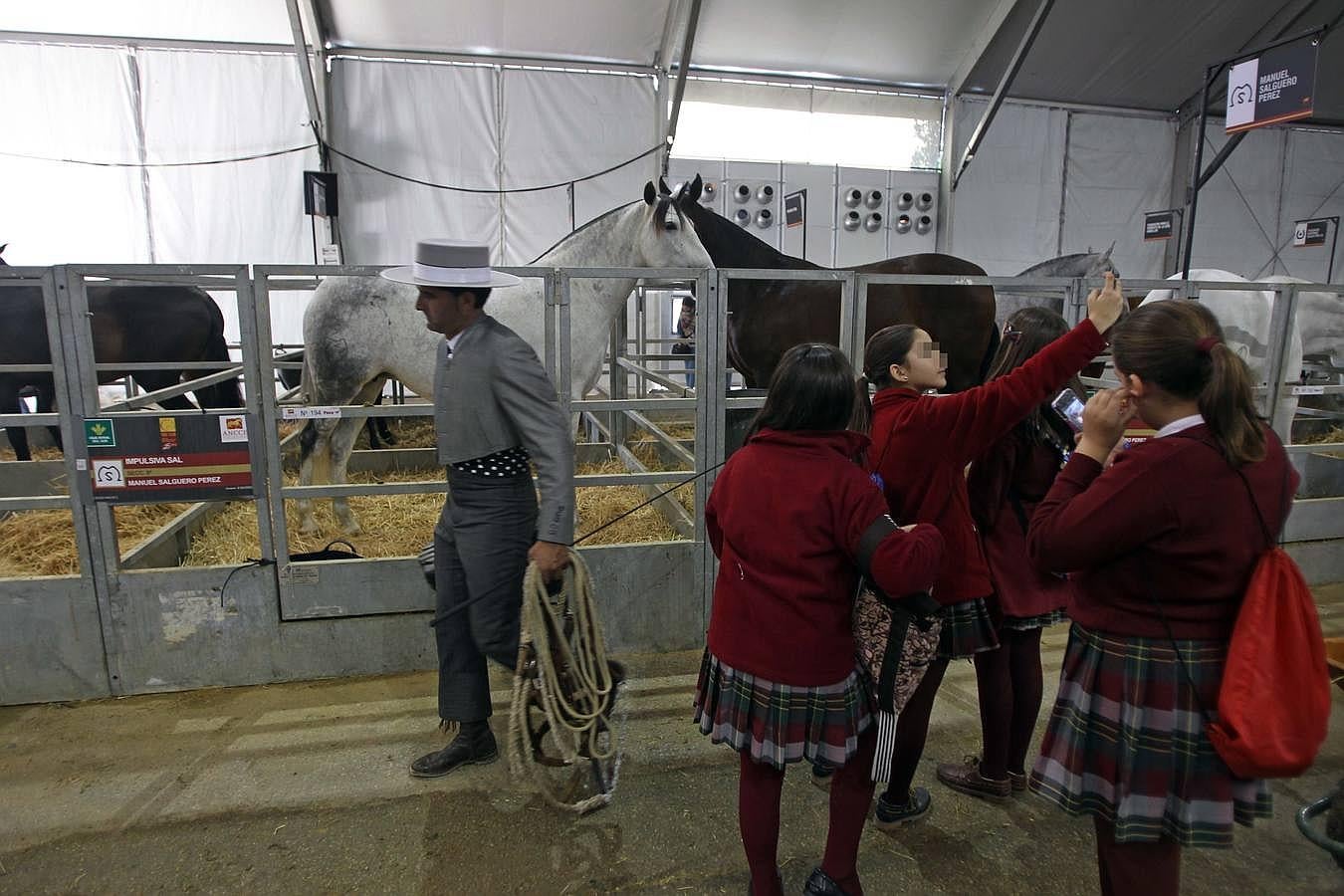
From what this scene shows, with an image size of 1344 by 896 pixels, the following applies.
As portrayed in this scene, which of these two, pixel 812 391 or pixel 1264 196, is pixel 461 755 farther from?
pixel 1264 196

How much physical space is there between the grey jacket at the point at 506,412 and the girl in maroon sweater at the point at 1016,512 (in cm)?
127

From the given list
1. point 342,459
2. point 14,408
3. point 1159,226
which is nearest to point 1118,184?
point 1159,226

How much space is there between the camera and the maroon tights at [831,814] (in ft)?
5.92

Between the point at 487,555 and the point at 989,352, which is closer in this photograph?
the point at 487,555

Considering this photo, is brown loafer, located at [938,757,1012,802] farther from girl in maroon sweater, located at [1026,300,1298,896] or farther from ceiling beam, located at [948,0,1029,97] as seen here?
ceiling beam, located at [948,0,1029,97]

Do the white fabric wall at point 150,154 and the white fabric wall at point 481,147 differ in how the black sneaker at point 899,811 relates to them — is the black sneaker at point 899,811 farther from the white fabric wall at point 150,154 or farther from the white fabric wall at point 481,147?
the white fabric wall at point 150,154

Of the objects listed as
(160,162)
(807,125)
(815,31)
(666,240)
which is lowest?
(666,240)

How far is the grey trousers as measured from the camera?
2391 mm

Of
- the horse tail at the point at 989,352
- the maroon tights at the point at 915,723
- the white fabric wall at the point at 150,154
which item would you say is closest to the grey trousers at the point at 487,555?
the maroon tights at the point at 915,723

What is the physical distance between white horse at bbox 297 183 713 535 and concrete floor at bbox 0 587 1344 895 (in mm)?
1683

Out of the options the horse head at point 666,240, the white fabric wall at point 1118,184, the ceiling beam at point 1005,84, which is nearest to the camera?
the horse head at point 666,240

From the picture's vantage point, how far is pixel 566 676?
2.35 meters

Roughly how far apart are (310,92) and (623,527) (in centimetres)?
777

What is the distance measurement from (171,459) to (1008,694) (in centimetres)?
323
